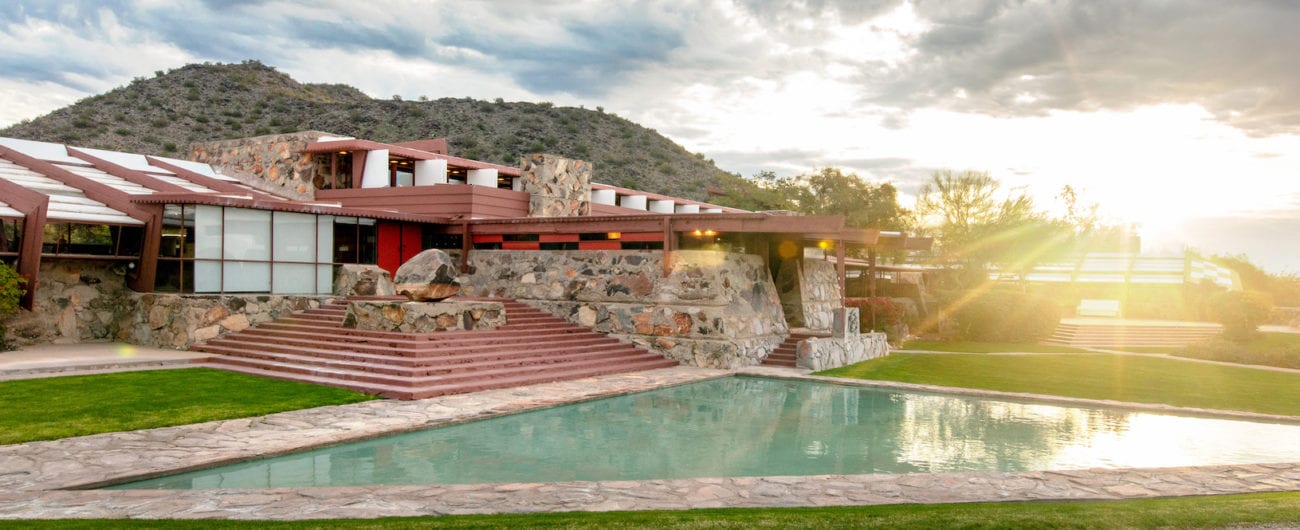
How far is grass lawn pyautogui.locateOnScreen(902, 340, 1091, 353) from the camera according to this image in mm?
27125

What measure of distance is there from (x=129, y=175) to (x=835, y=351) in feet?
69.7

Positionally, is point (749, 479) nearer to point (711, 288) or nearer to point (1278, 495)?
point (1278, 495)

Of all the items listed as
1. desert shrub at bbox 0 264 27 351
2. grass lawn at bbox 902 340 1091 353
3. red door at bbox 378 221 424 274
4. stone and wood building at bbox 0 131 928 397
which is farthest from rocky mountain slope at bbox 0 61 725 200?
desert shrub at bbox 0 264 27 351

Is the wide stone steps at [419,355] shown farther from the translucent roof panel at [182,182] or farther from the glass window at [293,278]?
the translucent roof panel at [182,182]

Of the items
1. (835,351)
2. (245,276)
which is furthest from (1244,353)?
(245,276)

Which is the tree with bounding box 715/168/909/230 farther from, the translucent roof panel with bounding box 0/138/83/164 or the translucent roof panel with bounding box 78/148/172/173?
the translucent roof panel with bounding box 0/138/83/164

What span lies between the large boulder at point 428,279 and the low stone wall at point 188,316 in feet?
15.9

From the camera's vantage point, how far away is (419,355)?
16.6 meters

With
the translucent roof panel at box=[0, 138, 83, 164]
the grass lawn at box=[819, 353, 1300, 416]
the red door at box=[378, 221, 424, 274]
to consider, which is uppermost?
the translucent roof panel at box=[0, 138, 83, 164]

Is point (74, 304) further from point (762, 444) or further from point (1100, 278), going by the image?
point (1100, 278)

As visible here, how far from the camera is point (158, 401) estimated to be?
44.0ft

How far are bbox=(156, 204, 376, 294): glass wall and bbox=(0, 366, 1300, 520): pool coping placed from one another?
31.8 ft

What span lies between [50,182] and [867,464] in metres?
23.1

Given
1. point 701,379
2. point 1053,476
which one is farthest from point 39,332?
point 1053,476
